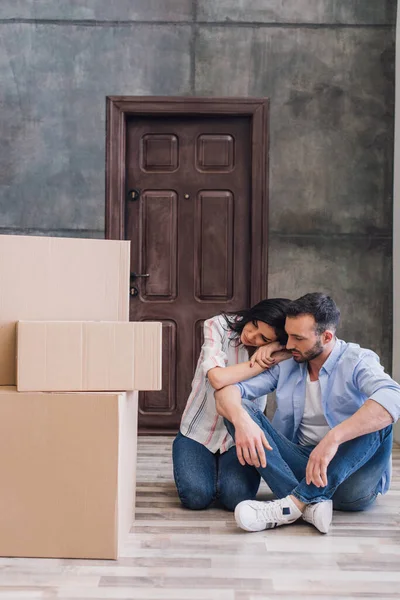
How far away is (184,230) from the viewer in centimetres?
463

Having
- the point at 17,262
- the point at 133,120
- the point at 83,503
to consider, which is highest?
the point at 133,120

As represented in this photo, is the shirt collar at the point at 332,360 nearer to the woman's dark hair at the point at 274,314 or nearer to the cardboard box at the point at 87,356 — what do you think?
the woman's dark hair at the point at 274,314

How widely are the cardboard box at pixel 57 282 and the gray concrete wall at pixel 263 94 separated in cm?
216

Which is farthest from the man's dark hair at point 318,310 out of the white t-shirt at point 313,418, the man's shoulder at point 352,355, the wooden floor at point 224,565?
the wooden floor at point 224,565

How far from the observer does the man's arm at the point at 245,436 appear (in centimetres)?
253

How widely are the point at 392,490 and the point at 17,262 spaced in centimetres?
184

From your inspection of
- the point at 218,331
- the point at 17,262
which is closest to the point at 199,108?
the point at 218,331

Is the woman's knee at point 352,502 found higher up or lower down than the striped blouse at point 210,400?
lower down

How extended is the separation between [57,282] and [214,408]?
0.89 meters

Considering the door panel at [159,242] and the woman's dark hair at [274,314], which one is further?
the door panel at [159,242]

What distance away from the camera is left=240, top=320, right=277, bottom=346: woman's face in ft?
9.03

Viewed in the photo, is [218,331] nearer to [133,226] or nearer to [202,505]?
[202,505]

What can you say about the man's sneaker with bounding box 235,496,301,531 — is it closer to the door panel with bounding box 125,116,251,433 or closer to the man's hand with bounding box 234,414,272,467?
the man's hand with bounding box 234,414,272,467

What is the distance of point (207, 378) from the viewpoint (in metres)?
2.86
